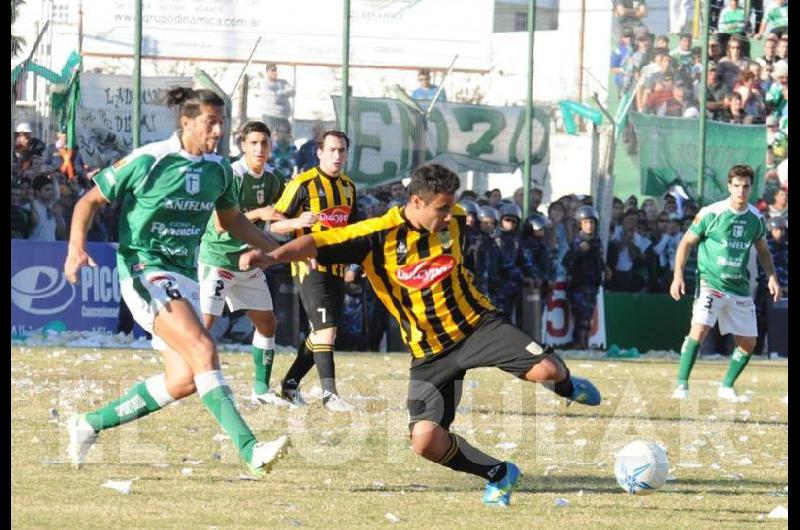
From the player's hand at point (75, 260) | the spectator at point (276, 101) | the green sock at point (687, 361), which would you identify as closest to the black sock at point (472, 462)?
the player's hand at point (75, 260)

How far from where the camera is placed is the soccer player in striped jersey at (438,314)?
7.75 metres

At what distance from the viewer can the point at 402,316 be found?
8078mm

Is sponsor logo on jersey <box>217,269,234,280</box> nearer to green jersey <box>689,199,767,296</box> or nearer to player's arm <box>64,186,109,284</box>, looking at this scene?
player's arm <box>64,186,109,284</box>

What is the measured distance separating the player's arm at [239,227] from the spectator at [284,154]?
32.4 ft

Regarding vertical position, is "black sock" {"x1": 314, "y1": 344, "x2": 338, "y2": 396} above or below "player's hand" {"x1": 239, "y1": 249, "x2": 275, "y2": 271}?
below

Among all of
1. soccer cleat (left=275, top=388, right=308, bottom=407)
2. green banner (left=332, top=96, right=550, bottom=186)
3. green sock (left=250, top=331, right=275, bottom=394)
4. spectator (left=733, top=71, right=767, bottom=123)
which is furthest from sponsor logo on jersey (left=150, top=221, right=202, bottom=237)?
spectator (left=733, top=71, right=767, bottom=123)

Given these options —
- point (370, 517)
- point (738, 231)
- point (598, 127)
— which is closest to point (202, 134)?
point (370, 517)

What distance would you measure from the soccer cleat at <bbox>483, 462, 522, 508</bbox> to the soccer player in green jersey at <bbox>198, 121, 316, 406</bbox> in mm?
4228

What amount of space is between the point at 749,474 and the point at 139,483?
3.91 meters

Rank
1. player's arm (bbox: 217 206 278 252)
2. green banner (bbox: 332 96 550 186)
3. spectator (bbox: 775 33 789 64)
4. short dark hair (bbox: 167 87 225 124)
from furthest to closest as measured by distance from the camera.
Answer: spectator (bbox: 775 33 789 64)
green banner (bbox: 332 96 550 186)
player's arm (bbox: 217 206 278 252)
short dark hair (bbox: 167 87 225 124)

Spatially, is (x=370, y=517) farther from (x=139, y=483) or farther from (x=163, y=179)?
(x=163, y=179)

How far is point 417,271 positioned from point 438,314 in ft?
0.98

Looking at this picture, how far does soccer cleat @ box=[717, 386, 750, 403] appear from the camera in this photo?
14.6 meters

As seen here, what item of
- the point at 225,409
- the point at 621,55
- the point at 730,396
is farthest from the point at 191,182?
the point at 621,55
